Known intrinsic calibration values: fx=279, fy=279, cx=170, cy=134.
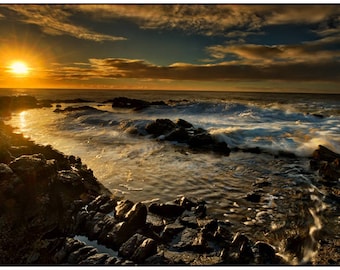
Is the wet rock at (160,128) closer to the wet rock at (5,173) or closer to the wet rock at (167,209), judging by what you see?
the wet rock at (167,209)

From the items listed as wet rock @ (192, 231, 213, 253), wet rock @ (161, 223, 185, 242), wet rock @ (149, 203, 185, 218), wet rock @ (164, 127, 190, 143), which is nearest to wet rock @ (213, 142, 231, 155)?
wet rock @ (164, 127, 190, 143)

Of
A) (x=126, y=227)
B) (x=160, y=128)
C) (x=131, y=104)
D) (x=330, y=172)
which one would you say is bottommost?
(x=126, y=227)

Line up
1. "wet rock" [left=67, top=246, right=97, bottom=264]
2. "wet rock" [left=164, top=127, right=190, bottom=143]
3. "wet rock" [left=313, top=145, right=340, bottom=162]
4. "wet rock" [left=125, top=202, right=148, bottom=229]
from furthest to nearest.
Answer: "wet rock" [left=164, top=127, right=190, bottom=143] < "wet rock" [left=313, top=145, right=340, bottom=162] < "wet rock" [left=125, top=202, right=148, bottom=229] < "wet rock" [left=67, top=246, right=97, bottom=264]

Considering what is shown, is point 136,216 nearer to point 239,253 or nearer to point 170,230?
Answer: point 170,230

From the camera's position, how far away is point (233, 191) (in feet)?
29.4

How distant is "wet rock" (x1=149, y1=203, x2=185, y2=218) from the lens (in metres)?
7.25

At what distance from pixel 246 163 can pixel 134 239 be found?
8.12 metres

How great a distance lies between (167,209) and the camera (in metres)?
7.33

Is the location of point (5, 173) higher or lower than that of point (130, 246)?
higher

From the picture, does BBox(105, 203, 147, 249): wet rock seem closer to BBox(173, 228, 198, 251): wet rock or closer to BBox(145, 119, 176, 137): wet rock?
BBox(173, 228, 198, 251): wet rock

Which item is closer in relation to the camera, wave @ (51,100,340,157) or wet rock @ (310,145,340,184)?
wet rock @ (310,145,340,184)

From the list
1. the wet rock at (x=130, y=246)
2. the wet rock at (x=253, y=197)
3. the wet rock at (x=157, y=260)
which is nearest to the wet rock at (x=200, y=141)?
the wet rock at (x=253, y=197)

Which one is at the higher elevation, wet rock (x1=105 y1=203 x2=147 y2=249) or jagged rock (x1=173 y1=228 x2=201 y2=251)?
wet rock (x1=105 y1=203 x2=147 y2=249)

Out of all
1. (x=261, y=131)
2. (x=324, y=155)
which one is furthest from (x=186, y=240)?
(x=261, y=131)
